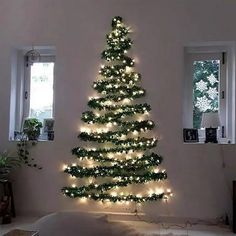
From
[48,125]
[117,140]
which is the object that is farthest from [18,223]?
[117,140]

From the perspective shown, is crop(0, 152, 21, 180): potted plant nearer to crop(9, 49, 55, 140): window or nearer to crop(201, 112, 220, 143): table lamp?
crop(9, 49, 55, 140): window

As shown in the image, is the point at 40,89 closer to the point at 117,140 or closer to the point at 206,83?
the point at 117,140

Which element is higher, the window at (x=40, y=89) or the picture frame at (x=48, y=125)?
the window at (x=40, y=89)

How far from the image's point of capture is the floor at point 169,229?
328 cm

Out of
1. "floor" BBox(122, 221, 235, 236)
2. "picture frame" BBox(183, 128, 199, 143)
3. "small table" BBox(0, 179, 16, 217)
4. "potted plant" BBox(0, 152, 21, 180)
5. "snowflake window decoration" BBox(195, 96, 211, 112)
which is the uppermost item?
"snowflake window decoration" BBox(195, 96, 211, 112)

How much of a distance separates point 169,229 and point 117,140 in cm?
107

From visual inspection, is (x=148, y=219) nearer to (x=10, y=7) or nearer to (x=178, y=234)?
(x=178, y=234)

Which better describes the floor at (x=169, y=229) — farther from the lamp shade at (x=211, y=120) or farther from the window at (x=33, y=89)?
the window at (x=33, y=89)

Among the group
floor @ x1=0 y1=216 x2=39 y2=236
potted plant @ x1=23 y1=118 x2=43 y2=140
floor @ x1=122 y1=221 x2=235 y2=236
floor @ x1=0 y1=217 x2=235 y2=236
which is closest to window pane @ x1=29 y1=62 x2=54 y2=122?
potted plant @ x1=23 y1=118 x2=43 y2=140

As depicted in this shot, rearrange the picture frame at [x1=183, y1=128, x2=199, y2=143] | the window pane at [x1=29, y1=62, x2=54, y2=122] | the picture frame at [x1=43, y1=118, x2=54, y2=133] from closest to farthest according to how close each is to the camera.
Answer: the picture frame at [x1=183, y1=128, x2=199, y2=143] < the picture frame at [x1=43, y1=118, x2=54, y2=133] < the window pane at [x1=29, y1=62, x2=54, y2=122]

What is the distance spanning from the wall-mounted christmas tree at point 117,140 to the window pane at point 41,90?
2.18ft

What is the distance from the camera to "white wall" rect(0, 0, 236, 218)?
370 centimetres

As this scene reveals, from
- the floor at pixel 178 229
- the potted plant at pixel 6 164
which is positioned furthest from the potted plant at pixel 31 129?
the floor at pixel 178 229

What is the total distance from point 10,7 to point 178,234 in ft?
10.6
